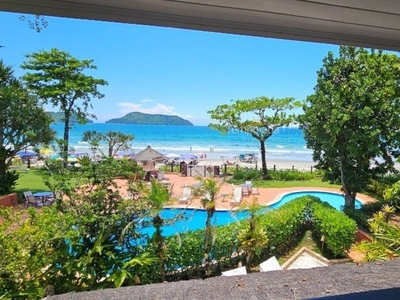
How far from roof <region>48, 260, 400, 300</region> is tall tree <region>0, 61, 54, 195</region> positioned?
1.10 metres

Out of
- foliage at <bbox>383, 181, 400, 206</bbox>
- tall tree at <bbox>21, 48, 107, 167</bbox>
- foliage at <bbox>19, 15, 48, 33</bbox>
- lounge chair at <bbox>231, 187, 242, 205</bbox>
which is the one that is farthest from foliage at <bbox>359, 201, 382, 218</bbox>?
foliage at <bbox>19, 15, 48, 33</bbox>

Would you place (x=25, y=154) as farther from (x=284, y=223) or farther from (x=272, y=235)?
(x=284, y=223)

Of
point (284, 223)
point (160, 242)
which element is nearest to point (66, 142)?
point (160, 242)

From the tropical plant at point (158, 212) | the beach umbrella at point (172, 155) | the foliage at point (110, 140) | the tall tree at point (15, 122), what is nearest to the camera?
the tall tree at point (15, 122)

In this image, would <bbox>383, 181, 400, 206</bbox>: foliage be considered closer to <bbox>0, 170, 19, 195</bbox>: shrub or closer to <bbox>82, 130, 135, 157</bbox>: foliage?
<bbox>82, 130, 135, 157</bbox>: foliage

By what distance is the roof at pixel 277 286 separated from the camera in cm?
148

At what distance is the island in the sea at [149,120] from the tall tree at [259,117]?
65 cm

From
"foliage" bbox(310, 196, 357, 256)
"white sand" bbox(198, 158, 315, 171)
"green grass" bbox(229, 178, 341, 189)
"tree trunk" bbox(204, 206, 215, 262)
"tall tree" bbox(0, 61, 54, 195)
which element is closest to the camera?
"tall tree" bbox(0, 61, 54, 195)

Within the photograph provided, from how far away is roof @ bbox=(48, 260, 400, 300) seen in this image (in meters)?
1.48

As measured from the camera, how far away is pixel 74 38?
7.36 ft

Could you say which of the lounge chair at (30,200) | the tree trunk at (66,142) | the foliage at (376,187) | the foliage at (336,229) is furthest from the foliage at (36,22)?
the foliage at (376,187)

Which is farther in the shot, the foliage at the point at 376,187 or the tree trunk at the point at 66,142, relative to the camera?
the foliage at the point at 376,187

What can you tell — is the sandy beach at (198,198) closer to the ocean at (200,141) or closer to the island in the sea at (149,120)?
the ocean at (200,141)

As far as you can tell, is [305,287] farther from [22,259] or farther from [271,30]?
[22,259]
